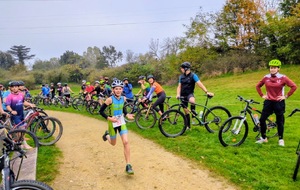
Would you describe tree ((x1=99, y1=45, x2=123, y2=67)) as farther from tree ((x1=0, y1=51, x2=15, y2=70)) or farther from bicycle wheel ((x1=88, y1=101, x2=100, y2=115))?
bicycle wheel ((x1=88, y1=101, x2=100, y2=115))

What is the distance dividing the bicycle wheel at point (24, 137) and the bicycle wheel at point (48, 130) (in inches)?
24.4

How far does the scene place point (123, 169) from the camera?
5348 millimetres

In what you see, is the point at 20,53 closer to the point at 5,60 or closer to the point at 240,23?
the point at 5,60

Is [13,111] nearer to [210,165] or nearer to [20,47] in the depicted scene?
[210,165]

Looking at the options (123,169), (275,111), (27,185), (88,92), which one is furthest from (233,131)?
(88,92)

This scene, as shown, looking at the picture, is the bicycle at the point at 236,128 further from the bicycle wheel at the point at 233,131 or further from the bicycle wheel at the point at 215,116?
the bicycle wheel at the point at 215,116

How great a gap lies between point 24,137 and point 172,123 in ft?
12.7

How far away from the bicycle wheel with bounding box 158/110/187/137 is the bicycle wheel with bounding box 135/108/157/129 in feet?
4.53

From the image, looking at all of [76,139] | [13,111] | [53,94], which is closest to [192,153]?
[76,139]

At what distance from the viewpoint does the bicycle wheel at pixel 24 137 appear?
6.11m

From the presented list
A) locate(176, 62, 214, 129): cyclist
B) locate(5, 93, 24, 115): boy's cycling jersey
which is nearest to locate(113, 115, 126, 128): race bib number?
locate(176, 62, 214, 129): cyclist

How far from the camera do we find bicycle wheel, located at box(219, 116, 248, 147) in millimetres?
6223

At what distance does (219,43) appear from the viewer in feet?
106

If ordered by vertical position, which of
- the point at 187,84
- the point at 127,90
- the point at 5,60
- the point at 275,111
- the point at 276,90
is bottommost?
the point at 275,111
